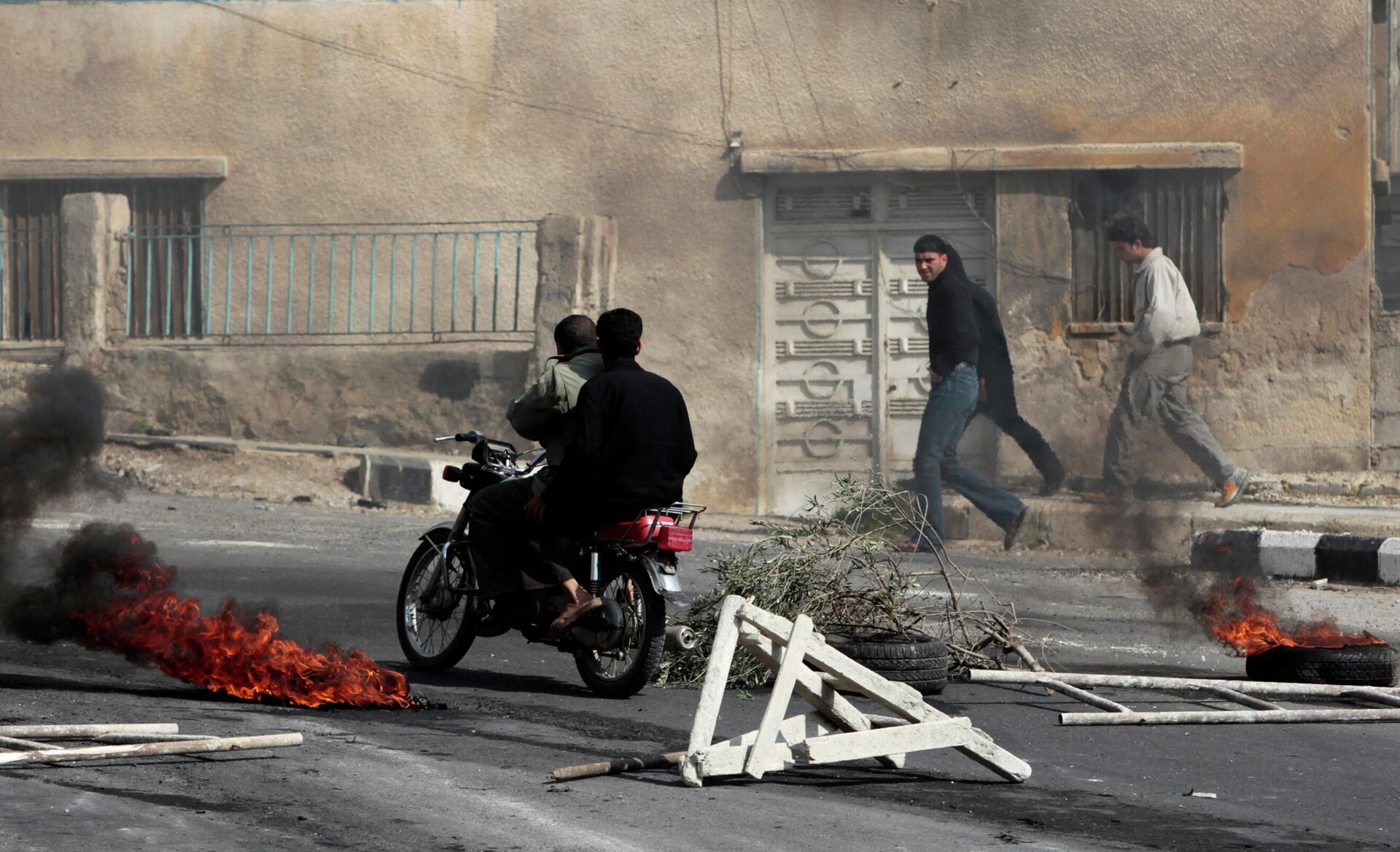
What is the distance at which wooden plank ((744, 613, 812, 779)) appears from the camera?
5254 millimetres

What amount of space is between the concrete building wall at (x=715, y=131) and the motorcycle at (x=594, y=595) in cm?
822

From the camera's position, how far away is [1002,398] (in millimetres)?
15688

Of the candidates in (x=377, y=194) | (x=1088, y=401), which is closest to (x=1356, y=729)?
(x=1088, y=401)

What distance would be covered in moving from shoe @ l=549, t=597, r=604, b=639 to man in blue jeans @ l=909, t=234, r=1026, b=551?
692 cm

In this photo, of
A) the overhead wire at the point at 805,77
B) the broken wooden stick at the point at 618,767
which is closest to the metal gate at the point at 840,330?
the overhead wire at the point at 805,77

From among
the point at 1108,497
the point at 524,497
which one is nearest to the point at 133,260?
the point at 1108,497

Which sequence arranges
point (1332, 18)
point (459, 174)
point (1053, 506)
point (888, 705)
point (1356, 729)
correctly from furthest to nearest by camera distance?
point (459, 174), point (1332, 18), point (1053, 506), point (1356, 729), point (888, 705)

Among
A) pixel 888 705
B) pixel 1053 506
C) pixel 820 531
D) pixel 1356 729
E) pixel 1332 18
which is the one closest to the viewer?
pixel 888 705

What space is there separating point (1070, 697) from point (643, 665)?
1853 millimetres

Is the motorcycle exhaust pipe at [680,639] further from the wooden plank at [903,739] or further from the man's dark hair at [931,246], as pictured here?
the man's dark hair at [931,246]

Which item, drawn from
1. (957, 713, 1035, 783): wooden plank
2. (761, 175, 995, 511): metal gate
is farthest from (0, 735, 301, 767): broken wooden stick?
(761, 175, 995, 511): metal gate

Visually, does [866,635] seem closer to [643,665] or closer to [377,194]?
[643,665]

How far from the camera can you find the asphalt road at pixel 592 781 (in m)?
4.71

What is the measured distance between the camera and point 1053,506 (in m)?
13.9
